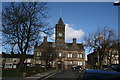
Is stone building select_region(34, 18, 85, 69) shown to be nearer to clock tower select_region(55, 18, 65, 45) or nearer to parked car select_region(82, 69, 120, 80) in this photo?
clock tower select_region(55, 18, 65, 45)

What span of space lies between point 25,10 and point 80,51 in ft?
218

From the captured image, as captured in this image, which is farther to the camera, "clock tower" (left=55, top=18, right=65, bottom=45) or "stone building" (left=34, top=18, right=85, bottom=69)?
"clock tower" (left=55, top=18, right=65, bottom=45)

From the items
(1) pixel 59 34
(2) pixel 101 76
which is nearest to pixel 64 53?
(1) pixel 59 34

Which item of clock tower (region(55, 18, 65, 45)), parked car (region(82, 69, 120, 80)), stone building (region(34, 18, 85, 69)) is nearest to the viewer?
parked car (region(82, 69, 120, 80))

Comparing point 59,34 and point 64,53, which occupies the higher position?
point 59,34

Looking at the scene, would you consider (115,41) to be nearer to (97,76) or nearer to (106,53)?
(106,53)

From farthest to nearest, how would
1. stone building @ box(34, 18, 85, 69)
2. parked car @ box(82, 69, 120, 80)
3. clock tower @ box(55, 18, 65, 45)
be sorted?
clock tower @ box(55, 18, 65, 45) → stone building @ box(34, 18, 85, 69) → parked car @ box(82, 69, 120, 80)

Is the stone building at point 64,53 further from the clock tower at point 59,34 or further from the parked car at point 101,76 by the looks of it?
the parked car at point 101,76

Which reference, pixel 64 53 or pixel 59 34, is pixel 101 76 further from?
pixel 59 34

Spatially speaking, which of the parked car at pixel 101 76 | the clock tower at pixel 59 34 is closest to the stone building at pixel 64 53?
the clock tower at pixel 59 34

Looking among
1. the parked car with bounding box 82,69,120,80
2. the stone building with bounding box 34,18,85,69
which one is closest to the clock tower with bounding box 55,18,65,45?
the stone building with bounding box 34,18,85,69

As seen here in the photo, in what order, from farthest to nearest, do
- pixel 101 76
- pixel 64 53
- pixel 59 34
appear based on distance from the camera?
pixel 59 34
pixel 64 53
pixel 101 76

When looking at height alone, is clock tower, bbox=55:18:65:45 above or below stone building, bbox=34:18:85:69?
above

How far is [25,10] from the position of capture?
31969 mm
